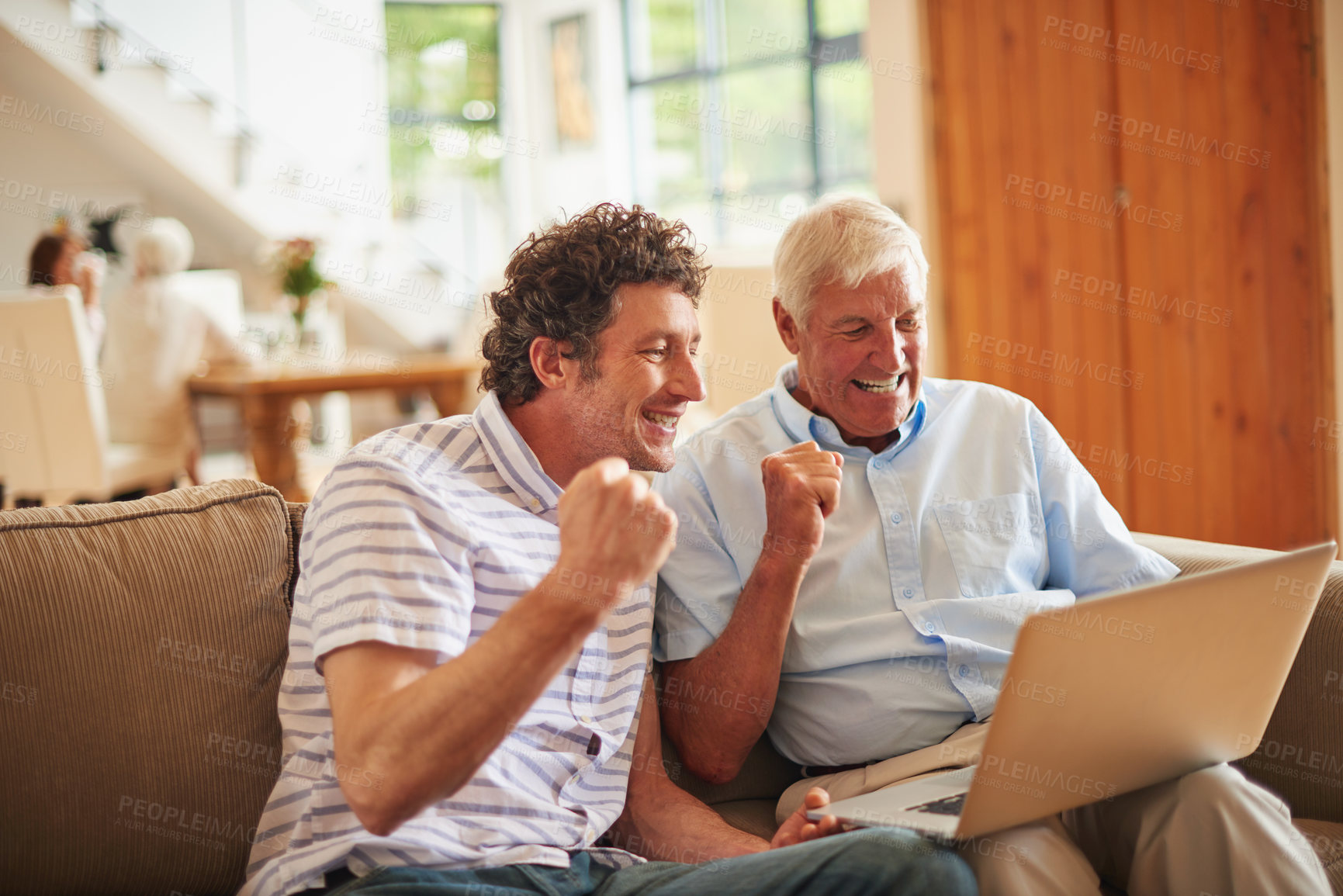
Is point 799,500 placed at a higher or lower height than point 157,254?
lower

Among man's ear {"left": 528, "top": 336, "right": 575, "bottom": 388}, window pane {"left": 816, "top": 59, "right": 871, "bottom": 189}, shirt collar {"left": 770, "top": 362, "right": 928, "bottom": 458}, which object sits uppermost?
window pane {"left": 816, "top": 59, "right": 871, "bottom": 189}

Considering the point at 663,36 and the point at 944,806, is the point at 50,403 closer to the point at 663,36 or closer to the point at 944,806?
the point at 944,806

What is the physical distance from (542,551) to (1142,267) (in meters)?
2.81

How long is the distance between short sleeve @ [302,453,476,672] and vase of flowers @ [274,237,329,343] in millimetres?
3499

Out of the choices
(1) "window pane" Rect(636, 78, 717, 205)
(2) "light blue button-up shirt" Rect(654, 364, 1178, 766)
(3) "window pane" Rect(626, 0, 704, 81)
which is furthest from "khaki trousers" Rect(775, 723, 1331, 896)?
(3) "window pane" Rect(626, 0, 704, 81)

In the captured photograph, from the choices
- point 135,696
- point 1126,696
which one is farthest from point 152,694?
point 1126,696

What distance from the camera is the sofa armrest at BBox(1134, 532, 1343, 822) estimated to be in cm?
137

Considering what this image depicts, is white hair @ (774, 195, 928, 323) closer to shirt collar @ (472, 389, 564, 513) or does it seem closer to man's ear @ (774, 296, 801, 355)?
man's ear @ (774, 296, 801, 355)

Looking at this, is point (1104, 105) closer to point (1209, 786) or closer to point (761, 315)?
point (761, 315)

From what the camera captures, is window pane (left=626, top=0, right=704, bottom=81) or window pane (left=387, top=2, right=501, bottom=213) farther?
window pane (left=387, top=2, right=501, bottom=213)

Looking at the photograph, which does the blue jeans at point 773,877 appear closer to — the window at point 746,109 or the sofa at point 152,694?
the sofa at point 152,694

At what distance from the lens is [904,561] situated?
4.89 ft

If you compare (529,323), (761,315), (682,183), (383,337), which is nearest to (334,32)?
(383,337)

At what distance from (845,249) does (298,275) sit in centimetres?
339
